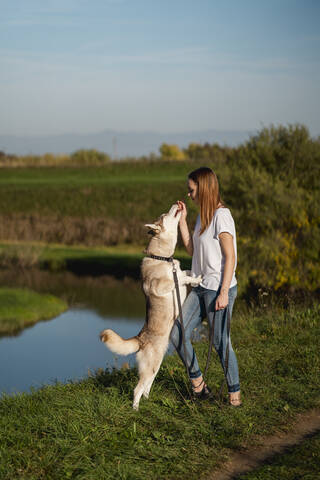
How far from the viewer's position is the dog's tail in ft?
17.9

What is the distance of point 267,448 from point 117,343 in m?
1.73

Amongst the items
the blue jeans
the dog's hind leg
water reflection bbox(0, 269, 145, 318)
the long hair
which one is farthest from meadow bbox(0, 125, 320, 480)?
the long hair

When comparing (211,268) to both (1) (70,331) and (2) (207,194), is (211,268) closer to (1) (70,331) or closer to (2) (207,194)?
(2) (207,194)

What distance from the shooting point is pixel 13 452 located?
197 inches

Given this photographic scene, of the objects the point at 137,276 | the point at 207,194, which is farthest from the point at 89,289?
the point at 207,194

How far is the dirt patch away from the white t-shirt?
1562mm

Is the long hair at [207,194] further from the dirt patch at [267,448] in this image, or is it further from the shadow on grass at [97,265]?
the shadow on grass at [97,265]

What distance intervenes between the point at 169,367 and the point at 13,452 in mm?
2551

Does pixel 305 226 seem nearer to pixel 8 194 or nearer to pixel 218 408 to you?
pixel 218 408

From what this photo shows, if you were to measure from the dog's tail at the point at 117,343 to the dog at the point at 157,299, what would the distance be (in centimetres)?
1

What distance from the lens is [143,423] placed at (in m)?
5.53

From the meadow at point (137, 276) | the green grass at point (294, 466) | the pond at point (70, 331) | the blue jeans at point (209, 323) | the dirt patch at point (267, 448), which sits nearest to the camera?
the green grass at point (294, 466)

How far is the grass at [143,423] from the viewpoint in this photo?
4.79m

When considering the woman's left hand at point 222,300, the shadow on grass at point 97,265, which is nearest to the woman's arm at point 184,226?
the woman's left hand at point 222,300
